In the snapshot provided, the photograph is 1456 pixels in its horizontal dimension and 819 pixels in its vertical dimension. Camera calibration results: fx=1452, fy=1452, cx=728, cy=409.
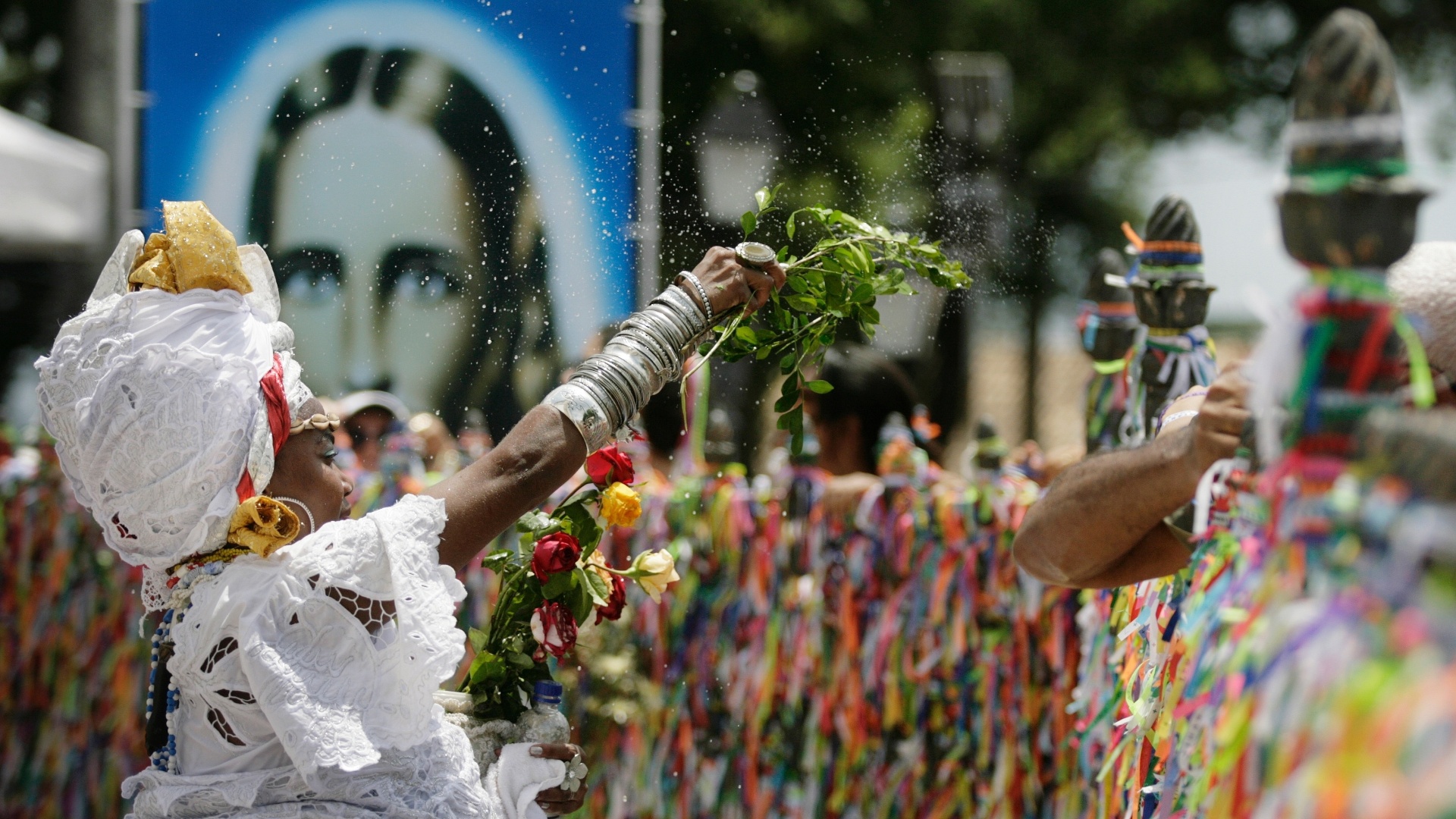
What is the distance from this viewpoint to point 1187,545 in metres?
2.37

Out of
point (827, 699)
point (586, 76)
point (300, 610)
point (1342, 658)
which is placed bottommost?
point (827, 699)

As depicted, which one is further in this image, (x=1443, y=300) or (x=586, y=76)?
(x=586, y=76)

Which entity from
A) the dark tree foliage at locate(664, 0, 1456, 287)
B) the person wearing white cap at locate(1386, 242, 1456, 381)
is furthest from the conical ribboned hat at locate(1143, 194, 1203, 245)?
the dark tree foliage at locate(664, 0, 1456, 287)

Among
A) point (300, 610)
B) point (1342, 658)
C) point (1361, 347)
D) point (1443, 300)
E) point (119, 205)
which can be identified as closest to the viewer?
point (1342, 658)

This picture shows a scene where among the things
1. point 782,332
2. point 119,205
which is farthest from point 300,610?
point 119,205

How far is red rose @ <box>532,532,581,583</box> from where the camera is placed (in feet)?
8.66

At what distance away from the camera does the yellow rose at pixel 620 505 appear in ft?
8.90

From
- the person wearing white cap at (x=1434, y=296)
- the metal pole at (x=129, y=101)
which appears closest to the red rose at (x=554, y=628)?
the person wearing white cap at (x=1434, y=296)

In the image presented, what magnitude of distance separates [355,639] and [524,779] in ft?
1.46

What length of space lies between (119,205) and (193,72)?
81cm

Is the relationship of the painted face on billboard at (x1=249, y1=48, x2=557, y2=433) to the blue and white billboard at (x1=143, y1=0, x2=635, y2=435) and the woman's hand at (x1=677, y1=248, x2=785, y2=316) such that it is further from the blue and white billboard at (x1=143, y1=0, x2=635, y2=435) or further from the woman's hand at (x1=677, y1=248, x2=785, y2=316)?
the woman's hand at (x1=677, y1=248, x2=785, y2=316)

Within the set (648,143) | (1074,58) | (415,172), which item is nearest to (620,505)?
(415,172)

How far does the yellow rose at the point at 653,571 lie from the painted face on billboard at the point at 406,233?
3.90 ft

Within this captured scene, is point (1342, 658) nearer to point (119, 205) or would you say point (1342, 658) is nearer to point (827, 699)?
point (827, 699)
